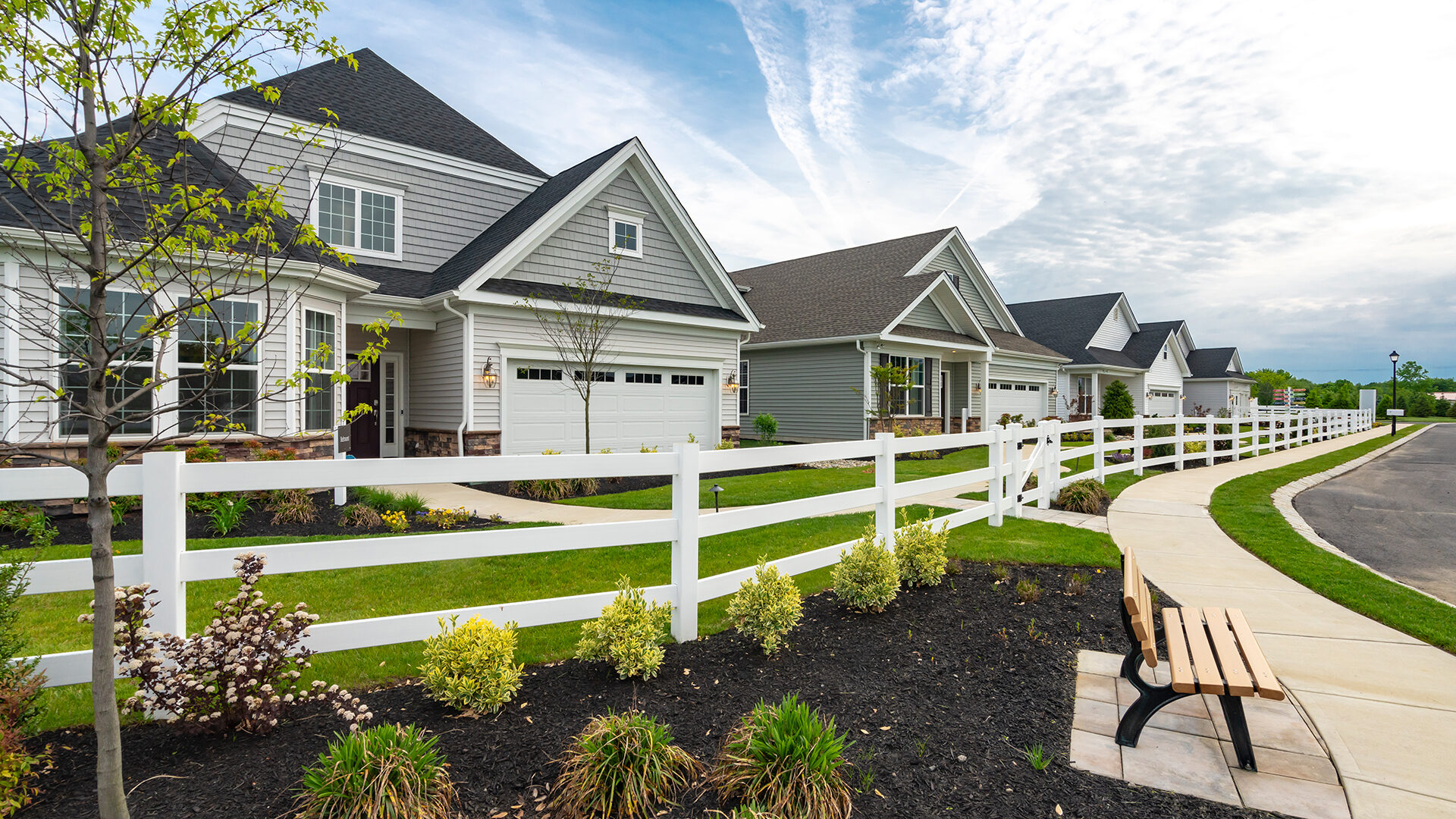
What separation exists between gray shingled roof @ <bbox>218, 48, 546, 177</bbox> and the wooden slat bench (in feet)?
55.5

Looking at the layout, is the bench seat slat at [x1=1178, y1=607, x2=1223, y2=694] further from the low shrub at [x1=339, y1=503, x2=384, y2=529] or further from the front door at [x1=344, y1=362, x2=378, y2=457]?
the front door at [x1=344, y1=362, x2=378, y2=457]

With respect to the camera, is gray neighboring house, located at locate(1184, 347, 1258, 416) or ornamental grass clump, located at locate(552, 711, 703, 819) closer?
ornamental grass clump, located at locate(552, 711, 703, 819)

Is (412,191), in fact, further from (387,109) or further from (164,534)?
(164,534)

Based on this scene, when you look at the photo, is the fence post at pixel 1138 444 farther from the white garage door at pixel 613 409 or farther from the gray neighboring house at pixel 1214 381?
the gray neighboring house at pixel 1214 381

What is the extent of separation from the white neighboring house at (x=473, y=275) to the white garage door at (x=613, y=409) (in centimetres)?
4

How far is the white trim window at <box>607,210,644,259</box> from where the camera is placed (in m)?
15.3

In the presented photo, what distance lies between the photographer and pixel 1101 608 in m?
5.33

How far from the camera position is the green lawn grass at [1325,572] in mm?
5133

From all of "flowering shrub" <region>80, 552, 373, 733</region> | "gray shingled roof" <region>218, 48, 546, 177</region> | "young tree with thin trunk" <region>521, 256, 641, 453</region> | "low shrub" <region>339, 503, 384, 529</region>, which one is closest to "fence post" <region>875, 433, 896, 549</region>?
"flowering shrub" <region>80, 552, 373, 733</region>

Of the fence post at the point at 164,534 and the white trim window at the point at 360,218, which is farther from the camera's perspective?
the white trim window at the point at 360,218

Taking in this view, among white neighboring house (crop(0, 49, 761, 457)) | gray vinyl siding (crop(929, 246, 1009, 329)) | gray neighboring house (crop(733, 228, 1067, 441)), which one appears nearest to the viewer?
white neighboring house (crop(0, 49, 761, 457))

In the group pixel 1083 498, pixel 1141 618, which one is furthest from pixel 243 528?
pixel 1083 498

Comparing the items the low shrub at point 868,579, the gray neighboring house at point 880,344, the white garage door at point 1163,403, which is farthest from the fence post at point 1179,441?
the white garage door at point 1163,403

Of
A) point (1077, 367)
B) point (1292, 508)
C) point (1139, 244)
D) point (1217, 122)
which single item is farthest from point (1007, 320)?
point (1292, 508)
